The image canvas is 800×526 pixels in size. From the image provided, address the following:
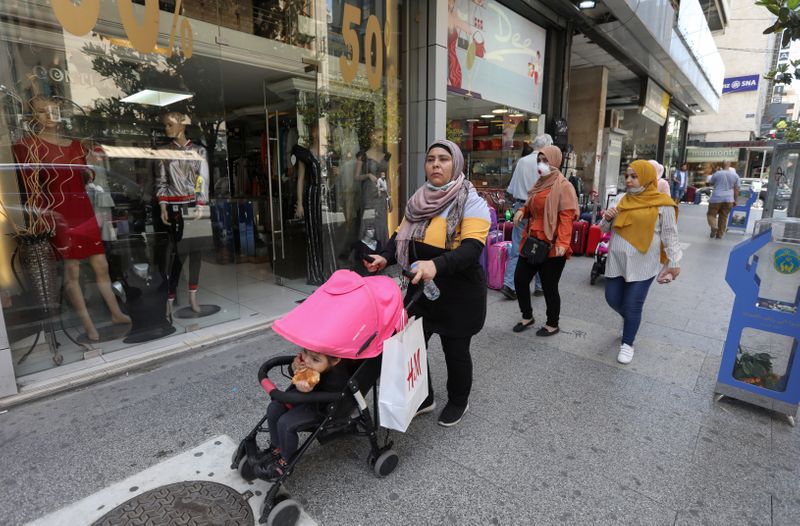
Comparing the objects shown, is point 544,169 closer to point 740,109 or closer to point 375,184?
point 375,184

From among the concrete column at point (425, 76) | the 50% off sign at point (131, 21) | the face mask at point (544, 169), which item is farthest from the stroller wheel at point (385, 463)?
the concrete column at point (425, 76)

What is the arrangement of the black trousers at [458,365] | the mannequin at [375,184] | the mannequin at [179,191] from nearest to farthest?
the black trousers at [458,365] → the mannequin at [179,191] → the mannequin at [375,184]

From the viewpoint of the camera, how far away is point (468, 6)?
22.7ft

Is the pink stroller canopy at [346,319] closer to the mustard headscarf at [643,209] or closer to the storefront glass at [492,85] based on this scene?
the mustard headscarf at [643,209]

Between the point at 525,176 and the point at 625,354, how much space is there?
2997mm

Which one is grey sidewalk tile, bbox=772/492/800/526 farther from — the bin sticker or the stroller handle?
the stroller handle

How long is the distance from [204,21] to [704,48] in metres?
19.6

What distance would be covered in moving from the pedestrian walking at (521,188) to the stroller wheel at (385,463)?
3.48 metres

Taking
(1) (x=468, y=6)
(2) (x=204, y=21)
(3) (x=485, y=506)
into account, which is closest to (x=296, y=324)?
(3) (x=485, y=506)

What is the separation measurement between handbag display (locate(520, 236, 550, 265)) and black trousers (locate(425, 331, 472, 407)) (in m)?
1.63

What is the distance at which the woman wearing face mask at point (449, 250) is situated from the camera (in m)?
2.43

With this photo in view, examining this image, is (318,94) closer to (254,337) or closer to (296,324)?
(254,337)

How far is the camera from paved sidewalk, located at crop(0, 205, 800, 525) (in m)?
2.14

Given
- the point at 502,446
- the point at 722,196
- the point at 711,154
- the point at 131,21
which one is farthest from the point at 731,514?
the point at 711,154
